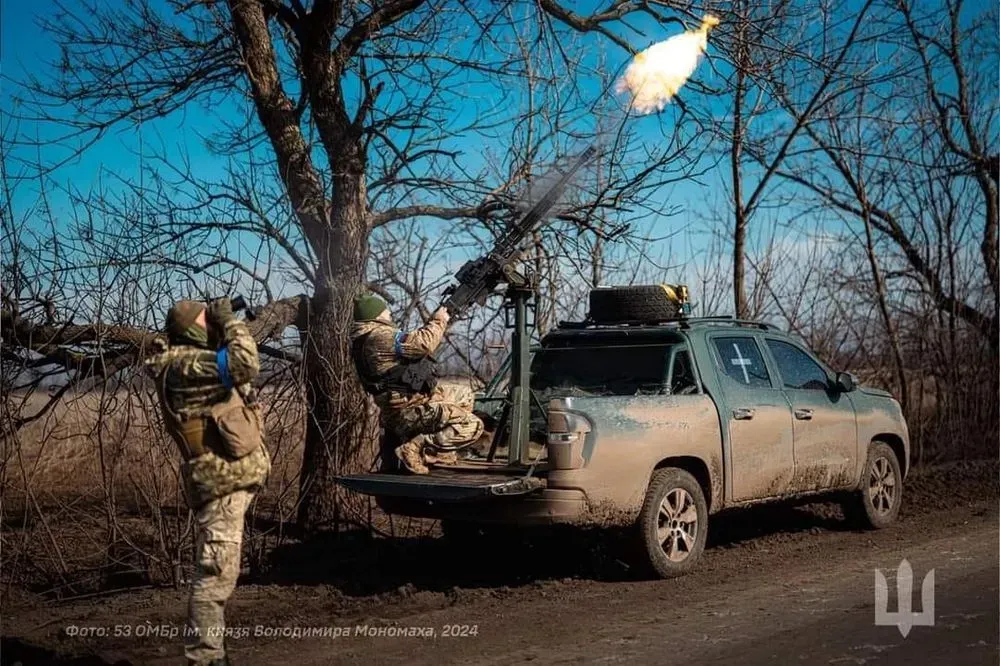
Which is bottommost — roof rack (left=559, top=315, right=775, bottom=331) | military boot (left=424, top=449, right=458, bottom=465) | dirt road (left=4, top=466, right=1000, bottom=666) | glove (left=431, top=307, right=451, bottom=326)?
dirt road (left=4, top=466, right=1000, bottom=666)

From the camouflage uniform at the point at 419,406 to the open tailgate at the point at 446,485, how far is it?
0.79ft

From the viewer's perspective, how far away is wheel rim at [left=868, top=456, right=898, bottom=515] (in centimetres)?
924

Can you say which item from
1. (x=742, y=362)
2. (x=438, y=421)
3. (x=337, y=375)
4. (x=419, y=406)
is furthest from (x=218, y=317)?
(x=742, y=362)

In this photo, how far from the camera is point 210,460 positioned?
16.6ft

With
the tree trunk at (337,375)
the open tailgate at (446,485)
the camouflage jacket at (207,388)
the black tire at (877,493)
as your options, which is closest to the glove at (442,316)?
the open tailgate at (446,485)

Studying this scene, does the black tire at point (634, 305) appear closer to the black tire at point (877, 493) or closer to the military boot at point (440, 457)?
the military boot at point (440, 457)

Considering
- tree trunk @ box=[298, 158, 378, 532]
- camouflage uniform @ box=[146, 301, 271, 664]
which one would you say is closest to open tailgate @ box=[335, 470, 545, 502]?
tree trunk @ box=[298, 158, 378, 532]

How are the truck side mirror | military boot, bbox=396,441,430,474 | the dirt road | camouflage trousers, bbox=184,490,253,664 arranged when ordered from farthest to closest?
the truck side mirror < military boot, bbox=396,441,430,474 < the dirt road < camouflage trousers, bbox=184,490,253,664

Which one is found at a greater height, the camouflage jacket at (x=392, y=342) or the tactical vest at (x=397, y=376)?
the camouflage jacket at (x=392, y=342)

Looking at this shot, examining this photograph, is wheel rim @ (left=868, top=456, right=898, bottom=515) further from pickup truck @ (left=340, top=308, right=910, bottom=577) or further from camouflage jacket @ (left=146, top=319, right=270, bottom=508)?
camouflage jacket @ (left=146, top=319, right=270, bottom=508)

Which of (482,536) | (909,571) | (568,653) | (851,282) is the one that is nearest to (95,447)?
(482,536)

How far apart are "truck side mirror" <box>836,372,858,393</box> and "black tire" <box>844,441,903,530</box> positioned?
79cm

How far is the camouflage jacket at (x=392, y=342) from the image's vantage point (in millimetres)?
6863

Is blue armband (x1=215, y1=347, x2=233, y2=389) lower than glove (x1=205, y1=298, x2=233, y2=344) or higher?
lower
